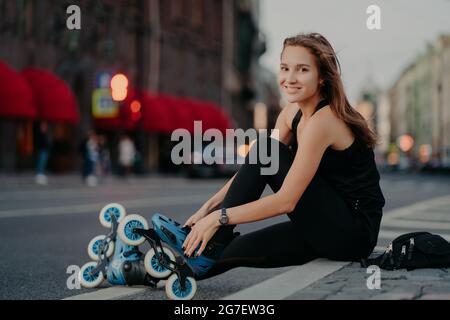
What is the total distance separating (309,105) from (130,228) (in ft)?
3.67

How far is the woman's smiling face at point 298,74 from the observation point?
173 inches

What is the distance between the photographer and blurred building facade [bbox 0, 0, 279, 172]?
2786 centimetres

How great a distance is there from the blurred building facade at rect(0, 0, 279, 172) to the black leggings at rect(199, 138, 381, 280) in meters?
23.1

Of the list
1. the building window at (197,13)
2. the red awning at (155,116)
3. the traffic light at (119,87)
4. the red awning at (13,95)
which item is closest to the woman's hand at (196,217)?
the red awning at (13,95)

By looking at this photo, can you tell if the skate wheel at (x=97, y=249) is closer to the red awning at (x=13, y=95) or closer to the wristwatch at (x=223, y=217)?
the wristwatch at (x=223, y=217)

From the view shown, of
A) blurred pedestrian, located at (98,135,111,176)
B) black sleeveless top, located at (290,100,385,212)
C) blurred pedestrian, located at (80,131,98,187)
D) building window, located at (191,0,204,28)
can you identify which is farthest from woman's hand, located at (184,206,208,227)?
building window, located at (191,0,204,28)

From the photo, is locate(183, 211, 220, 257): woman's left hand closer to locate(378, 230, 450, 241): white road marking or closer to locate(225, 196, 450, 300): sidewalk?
locate(225, 196, 450, 300): sidewalk

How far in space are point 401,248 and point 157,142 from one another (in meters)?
36.2

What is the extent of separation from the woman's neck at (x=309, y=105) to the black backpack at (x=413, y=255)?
0.83 meters

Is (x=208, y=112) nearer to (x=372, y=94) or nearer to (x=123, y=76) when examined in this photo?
(x=123, y=76)

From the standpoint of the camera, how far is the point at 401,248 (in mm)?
4680

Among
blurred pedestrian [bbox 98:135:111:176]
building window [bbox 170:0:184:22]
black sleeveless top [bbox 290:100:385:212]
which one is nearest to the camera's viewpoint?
black sleeveless top [bbox 290:100:385:212]

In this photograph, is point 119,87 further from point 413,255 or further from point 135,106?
point 413,255
